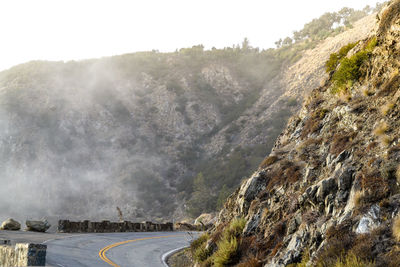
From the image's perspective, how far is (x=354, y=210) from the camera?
9.70 metres

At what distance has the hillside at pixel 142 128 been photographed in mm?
56188

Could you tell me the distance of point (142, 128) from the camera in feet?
230

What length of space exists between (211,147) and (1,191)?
111 ft

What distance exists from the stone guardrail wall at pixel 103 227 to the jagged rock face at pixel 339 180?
1791cm

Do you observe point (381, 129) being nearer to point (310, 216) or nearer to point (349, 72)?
point (310, 216)

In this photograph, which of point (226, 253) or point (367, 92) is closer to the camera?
point (226, 253)

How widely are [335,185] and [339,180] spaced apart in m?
0.24

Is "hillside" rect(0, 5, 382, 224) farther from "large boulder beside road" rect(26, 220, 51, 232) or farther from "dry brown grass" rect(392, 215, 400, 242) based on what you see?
"dry brown grass" rect(392, 215, 400, 242)

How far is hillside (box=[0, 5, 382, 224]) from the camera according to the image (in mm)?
56188

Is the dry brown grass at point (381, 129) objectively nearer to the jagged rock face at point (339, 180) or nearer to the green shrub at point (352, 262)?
the jagged rock face at point (339, 180)

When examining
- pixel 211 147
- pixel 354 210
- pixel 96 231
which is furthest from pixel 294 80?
pixel 354 210

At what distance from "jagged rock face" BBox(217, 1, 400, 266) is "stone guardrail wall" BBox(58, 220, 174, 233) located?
1791 centimetres

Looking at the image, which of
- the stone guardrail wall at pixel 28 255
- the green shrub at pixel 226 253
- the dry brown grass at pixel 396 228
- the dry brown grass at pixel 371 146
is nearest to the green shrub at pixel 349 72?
the dry brown grass at pixel 371 146

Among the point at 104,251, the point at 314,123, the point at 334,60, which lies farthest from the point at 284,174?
the point at 104,251
